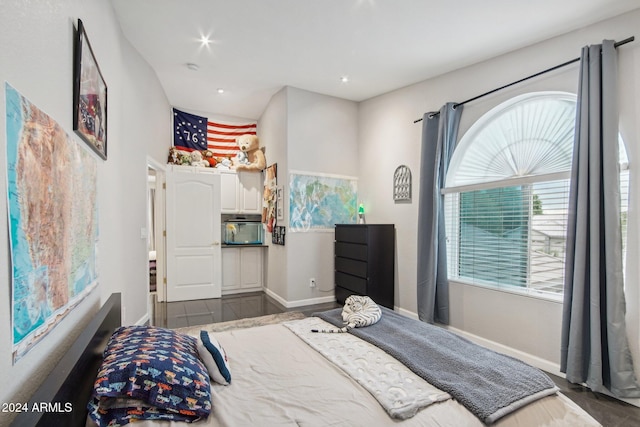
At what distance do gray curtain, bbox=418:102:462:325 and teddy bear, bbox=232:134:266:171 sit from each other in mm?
2685

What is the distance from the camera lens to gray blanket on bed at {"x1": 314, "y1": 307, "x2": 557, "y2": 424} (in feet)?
4.34

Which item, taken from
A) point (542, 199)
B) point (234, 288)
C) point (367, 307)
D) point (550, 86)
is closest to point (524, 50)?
point (550, 86)

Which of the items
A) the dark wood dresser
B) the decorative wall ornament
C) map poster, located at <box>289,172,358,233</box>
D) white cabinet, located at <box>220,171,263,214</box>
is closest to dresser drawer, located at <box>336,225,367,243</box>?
the dark wood dresser

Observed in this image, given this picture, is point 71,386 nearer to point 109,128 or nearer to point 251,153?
point 109,128

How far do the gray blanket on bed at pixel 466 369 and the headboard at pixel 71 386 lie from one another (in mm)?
1375

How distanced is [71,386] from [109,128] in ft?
6.57

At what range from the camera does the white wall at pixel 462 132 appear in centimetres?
230

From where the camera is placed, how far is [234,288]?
5.19 meters

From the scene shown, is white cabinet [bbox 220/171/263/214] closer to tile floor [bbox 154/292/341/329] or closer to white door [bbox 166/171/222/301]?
Result: white door [bbox 166/171/222/301]

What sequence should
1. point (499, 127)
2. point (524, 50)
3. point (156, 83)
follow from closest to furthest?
point (524, 50), point (499, 127), point (156, 83)

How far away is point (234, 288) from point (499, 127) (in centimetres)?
439

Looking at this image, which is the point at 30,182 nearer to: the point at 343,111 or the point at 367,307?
the point at 367,307

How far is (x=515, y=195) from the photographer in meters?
3.06

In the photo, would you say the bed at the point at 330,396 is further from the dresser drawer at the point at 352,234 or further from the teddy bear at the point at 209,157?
the teddy bear at the point at 209,157
